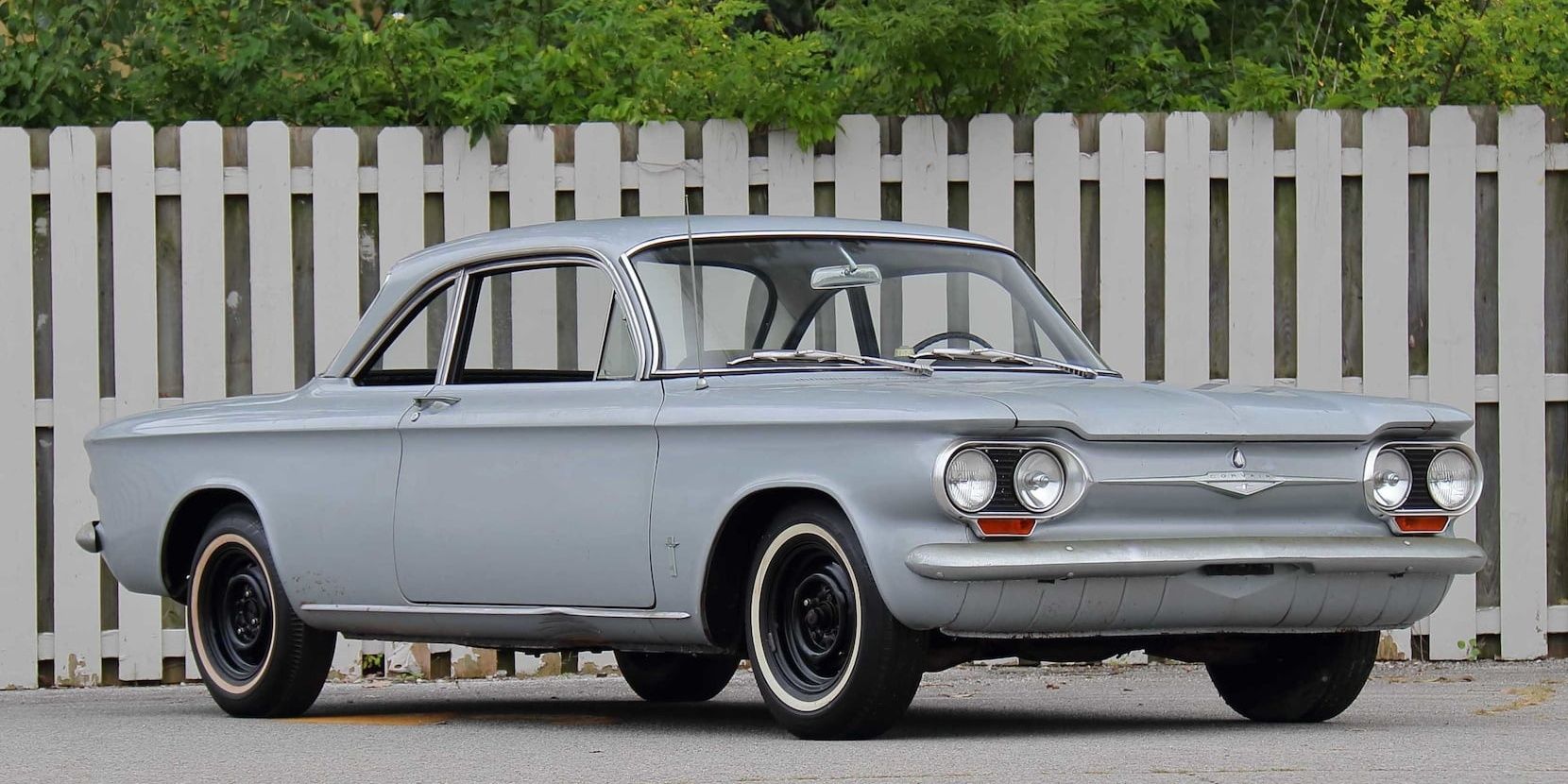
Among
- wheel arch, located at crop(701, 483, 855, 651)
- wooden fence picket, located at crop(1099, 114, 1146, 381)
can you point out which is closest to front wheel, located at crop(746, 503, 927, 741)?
wheel arch, located at crop(701, 483, 855, 651)

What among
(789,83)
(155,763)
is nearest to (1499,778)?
(155,763)

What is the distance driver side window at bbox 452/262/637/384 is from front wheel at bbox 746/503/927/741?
0.93 meters

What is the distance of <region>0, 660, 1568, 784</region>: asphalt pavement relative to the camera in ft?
18.0

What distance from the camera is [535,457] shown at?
6938 millimetres

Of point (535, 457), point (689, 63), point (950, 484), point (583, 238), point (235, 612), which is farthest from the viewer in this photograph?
point (689, 63)

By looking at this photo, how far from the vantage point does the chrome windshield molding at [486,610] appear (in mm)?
6603

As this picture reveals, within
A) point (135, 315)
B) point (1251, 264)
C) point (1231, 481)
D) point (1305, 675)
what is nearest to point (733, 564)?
point (1231, 481)

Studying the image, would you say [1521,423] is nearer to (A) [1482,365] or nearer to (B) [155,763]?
(A) [1482,365]

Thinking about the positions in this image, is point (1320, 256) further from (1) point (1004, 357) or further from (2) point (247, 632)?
(2) point (247, 632)

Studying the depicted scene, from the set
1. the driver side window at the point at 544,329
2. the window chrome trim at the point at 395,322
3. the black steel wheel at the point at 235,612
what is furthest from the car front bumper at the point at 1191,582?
the black steel wheel at the point at 235,612

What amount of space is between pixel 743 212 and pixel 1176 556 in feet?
13.1

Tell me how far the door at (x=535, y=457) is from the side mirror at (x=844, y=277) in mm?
584

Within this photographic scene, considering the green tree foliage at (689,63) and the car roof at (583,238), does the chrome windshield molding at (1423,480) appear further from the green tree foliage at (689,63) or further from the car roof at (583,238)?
the green tree foliage at (689,63)

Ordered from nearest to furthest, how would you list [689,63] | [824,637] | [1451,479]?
[824,637] → [1451,479] → [689,63]
